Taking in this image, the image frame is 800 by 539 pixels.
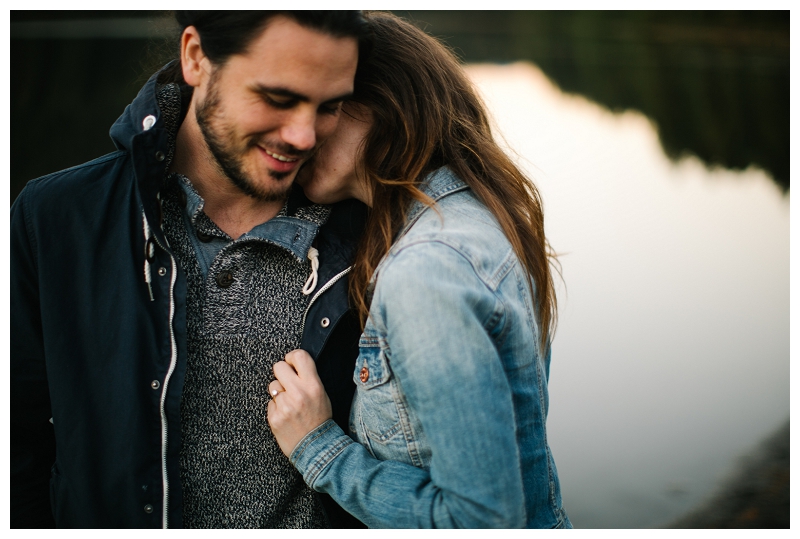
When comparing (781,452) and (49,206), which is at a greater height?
(49,206)

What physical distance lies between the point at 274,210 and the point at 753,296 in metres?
4.05

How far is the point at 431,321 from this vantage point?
1145mm

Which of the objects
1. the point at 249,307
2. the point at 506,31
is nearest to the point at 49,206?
the point at 249,307

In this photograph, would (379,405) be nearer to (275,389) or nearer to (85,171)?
(275,389)

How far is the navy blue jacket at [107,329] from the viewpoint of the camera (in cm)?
144

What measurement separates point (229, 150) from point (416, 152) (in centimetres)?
45

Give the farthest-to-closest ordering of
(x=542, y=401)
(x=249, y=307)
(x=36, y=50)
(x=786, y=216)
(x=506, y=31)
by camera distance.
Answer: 1. (x=506, y=31)
2. (x=36, y=50)
3. (x=786, y=216)
4. (x=249, y=307)
5. (x=542, y=401)

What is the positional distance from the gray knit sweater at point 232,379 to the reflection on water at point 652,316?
1.53 m

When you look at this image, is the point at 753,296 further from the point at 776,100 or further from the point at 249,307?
the point at 249,307

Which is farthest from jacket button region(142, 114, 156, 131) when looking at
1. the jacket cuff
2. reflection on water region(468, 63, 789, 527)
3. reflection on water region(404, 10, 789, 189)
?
reflection on water region(404, 10, 789, 189)

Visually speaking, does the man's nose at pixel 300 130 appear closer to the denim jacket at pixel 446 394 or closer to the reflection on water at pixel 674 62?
the denim jacket at pixel 446 394

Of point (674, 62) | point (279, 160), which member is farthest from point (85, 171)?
point (674, 62)

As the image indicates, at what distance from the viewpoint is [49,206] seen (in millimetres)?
1453

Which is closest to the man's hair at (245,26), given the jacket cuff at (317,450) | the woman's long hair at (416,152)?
the woman's long hair at (416,152)
